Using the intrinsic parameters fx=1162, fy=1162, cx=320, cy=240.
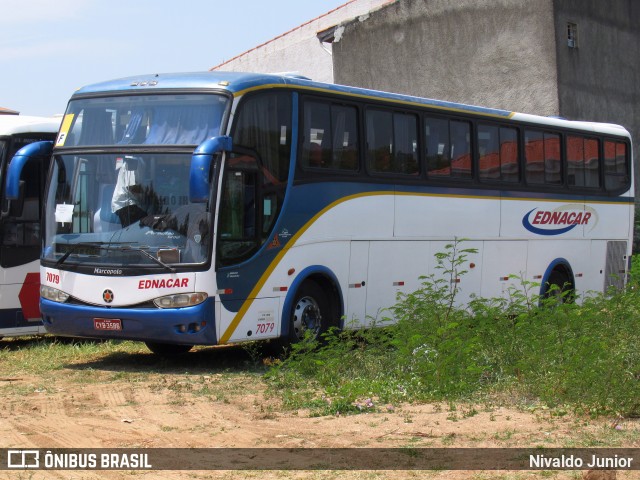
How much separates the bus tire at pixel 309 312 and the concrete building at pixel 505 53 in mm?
14903

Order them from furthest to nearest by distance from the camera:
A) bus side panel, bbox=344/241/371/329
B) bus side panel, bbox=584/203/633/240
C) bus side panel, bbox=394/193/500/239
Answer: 1. bus side panel, bbox=584/203/633/240
2. bus side panel, bbox=394/193/500/239
3. bus side panel, bbox=344/241/371/329

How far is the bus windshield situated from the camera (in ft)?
41.9

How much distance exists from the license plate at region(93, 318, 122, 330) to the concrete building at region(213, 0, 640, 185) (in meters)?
17.4

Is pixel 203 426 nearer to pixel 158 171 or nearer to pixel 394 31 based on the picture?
pixel 158 171

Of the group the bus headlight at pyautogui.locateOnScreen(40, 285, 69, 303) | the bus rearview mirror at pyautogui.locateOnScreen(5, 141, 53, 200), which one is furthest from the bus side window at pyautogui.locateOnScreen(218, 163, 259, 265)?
the bus rearview mirror at pyautogui.locateOnScreen(5, 141, 53, 200)

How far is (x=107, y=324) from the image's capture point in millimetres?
13016

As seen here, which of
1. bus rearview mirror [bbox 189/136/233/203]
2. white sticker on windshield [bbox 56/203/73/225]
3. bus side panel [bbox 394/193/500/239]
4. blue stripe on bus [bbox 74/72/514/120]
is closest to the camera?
bus rearview mirror [bbox 189/136/233/203]

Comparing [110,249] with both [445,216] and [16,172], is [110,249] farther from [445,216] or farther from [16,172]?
[445,216]

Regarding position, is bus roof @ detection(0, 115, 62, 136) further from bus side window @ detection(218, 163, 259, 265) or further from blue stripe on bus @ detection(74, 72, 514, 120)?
bus side window @ detection(218, 163, 259, 265)

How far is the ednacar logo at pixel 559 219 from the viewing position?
1902cm

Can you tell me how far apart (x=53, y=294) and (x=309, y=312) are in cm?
310

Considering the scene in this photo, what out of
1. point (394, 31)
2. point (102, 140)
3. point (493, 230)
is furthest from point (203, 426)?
point (394, 31)

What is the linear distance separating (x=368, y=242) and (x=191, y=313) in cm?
343

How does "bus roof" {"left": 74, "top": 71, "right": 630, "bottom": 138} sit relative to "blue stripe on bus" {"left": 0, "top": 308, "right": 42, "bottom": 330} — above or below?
above
